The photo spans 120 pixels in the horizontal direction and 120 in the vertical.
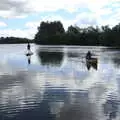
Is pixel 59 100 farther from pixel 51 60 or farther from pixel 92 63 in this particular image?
pixel 51 60

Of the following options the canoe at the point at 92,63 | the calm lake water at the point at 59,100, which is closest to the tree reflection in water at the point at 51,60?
the canoe at the point at 92,63

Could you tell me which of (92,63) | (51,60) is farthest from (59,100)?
(51,60)

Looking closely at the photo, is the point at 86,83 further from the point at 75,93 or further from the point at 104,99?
the point at 104,99

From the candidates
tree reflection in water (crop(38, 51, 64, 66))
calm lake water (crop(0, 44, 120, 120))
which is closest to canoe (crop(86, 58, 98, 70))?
tree reflection in water (crop(38, 51, 64, 66))

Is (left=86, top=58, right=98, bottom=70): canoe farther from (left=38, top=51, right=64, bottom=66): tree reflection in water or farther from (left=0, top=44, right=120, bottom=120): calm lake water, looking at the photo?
(left=0, top=44, right=120, bottom=120): calm lake water

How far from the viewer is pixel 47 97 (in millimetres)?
26078

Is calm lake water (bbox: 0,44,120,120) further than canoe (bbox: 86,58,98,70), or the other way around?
canoe (bbox: 86,58,98,70)

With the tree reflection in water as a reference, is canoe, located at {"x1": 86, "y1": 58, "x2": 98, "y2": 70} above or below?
above

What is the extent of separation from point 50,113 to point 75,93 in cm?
771

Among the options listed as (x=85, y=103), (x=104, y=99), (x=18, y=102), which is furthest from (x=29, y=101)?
(x=104, y=99)

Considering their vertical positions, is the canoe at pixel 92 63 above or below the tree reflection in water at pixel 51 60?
above

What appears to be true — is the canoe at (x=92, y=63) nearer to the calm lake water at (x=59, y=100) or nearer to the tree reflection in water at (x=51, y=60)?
the tree reflection in water at (x=51, y=60)

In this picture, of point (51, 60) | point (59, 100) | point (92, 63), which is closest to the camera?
point (59, 100)

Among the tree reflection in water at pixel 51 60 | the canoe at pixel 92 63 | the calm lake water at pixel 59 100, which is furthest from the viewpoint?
the tree reflection in water at pixel 51 60
